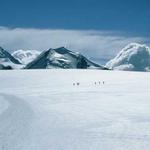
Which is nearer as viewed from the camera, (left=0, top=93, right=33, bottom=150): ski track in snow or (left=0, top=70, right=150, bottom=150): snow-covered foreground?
(left=0, top=70, right=150, bottom=150): snow-covered foreground

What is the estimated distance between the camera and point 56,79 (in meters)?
57.4

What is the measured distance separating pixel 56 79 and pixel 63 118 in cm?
4001

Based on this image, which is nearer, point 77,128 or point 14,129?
point 14,129

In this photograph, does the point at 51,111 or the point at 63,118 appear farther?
the point at 51,111

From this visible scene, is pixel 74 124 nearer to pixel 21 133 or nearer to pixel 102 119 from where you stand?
pixel 102 119

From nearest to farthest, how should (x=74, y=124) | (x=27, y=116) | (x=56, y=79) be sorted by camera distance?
(x=74, y=124)
(x=27, y=116)
(x=56, y=79)

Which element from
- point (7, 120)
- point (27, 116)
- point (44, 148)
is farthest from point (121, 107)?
point (44, 148)

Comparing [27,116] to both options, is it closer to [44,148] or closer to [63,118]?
[63,118]

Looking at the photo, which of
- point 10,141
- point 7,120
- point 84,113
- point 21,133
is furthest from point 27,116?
point 10,141

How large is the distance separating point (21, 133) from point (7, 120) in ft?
10.1

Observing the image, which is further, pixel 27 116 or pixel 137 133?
pixel 27 116

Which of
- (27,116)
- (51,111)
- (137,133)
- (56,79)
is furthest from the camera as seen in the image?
(56,79)

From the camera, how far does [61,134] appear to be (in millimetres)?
13633

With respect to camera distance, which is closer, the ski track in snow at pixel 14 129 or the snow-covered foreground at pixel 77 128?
the snow-covered foreground at pixel 77 128
